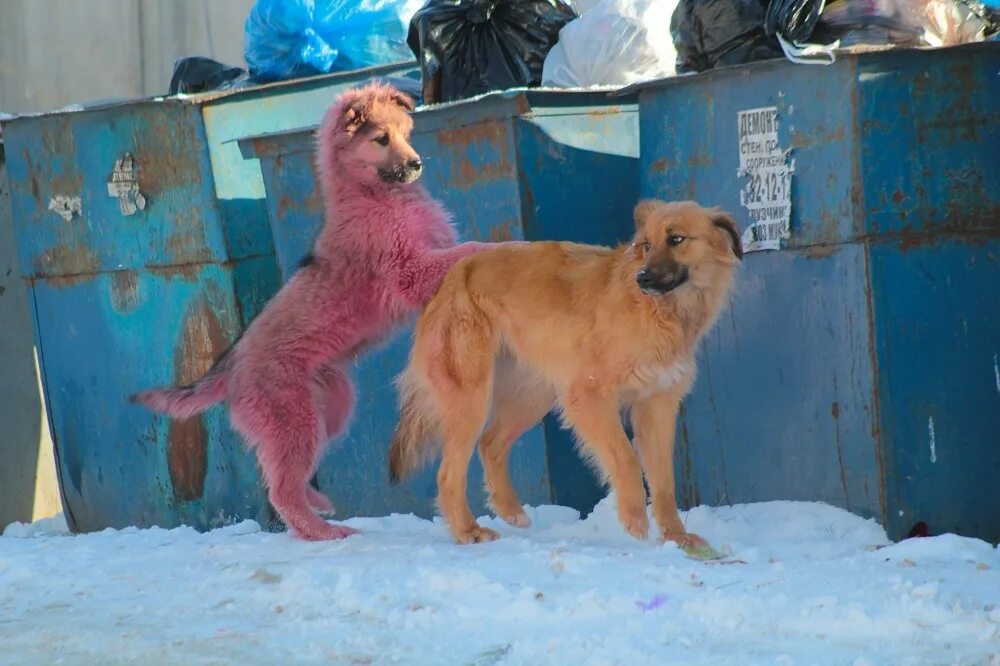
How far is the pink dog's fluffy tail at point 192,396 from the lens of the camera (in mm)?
5273

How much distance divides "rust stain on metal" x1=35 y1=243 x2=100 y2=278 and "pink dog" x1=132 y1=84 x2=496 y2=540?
77.5 inches

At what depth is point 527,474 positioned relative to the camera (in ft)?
18.4

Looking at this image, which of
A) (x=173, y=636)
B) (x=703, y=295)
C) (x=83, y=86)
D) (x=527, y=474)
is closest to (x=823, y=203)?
(x=703, y=295)

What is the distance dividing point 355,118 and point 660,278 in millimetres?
1281

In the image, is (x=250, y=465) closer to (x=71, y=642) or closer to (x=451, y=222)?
(x=451, y=222)

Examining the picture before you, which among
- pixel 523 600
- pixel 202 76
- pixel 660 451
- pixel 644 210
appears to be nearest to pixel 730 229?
pixel 644 210

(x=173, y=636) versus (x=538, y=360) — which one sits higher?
(x=538, y=360)

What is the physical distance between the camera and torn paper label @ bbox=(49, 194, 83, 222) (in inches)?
273

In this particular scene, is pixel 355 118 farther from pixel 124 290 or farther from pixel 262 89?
pixel 124 290

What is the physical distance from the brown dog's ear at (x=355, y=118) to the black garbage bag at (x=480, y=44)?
129 centimetres

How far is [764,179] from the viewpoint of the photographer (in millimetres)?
5195

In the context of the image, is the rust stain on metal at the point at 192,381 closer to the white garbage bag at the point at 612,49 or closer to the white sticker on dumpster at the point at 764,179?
the white garbage bag at the point at 612,49

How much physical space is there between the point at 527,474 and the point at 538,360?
0.82m

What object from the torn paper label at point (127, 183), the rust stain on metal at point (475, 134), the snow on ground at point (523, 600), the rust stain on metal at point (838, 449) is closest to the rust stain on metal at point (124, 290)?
the torn paper label at point (127, 183)
